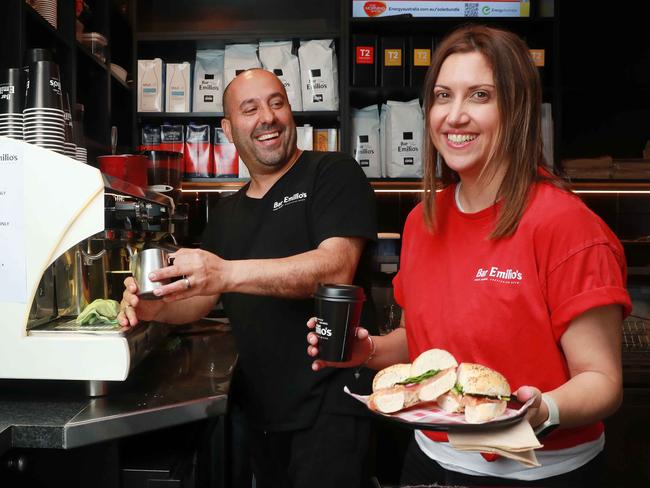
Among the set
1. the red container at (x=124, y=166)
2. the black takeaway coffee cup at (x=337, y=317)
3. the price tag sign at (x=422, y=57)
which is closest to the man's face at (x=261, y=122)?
the red container at (x=124, y=166)

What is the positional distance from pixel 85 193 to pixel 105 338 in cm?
30

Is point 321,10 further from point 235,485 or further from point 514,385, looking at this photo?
point 514,385

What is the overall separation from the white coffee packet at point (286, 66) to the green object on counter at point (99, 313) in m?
1.90

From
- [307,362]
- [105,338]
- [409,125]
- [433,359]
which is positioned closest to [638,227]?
[409,125]

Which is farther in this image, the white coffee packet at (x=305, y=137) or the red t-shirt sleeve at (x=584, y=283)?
the white coffee packet at (x=305, y=137)

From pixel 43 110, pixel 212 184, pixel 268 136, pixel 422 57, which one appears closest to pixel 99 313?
pixel 43 110

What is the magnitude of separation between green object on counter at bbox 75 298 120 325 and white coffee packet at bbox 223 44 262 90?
77.6 inches

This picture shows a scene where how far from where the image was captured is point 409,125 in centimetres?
312

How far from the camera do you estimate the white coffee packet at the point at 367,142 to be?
316 centimetres

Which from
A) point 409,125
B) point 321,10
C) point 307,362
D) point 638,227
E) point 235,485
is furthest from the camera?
point 321,10

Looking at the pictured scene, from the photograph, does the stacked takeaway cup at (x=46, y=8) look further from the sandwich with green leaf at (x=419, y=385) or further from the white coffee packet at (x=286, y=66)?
the sandwich with green leaf at (x=419, y=385)

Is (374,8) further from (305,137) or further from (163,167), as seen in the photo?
(163,167)

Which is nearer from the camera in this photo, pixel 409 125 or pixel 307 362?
pixel 307 362

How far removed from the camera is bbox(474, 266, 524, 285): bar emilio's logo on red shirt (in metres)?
1.16
